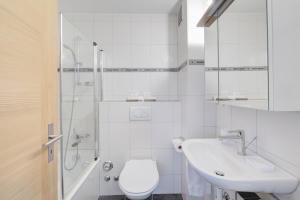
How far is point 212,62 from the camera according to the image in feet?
4.88

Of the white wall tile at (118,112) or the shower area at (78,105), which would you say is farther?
the white wall tile at (118,112)

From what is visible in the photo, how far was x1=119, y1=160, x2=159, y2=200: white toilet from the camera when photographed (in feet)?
5.14

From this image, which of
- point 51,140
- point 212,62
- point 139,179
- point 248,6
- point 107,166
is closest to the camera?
point 51,140

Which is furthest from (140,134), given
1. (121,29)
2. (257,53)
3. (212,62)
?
(257,53)

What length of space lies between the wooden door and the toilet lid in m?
0.81

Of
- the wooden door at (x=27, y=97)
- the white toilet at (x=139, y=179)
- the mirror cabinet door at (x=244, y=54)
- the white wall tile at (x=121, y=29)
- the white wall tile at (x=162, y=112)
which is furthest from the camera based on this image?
the white wall tile at (x=121, y=29)

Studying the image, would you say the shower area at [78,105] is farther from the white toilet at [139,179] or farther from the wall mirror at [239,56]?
the wall mirror at [239,56]

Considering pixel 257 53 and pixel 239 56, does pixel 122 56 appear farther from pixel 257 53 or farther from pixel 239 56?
pixel 257 53

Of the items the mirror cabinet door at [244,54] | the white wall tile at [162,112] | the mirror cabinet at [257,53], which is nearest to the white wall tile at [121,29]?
the white wall tile at [162,112]

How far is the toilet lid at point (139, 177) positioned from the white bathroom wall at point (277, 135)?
93 centimetres

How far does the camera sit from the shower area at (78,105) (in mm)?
1462

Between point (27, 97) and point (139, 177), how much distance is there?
1348mm

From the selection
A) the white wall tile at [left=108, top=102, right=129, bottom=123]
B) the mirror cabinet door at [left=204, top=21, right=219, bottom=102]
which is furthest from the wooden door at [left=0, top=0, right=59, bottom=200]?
the white wall tile at [left=108, top=102, right=129, bottom=123]

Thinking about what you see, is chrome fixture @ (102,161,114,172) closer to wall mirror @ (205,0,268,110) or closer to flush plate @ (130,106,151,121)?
flush plate @ (130,106,151,121)
